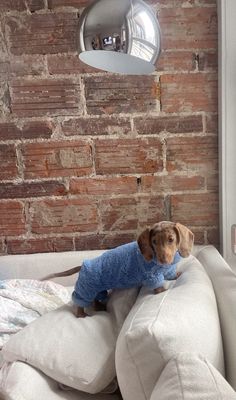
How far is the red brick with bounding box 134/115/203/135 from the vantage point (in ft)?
5.29

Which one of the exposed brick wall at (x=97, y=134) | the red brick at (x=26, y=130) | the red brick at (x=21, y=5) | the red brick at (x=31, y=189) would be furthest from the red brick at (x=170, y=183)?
the red brick at (x=21, y=5)

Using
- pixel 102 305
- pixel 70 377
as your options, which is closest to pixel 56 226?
pixel 102 305

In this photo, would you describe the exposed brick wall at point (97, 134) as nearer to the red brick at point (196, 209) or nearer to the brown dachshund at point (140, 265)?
the red brick at point (196, 209)

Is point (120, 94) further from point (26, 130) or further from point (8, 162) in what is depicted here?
point (8, 162)

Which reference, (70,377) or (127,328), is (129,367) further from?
(70,377)

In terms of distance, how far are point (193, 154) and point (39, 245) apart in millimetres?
825

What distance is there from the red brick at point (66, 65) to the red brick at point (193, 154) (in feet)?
1.57

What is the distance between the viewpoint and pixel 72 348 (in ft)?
3.54

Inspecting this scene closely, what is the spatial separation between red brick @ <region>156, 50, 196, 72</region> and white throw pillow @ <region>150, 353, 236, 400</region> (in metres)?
1.17

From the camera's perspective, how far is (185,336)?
35.3 inches

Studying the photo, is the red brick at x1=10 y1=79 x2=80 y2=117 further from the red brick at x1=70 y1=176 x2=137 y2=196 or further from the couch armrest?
the couch armrest

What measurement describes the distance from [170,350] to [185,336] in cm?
6

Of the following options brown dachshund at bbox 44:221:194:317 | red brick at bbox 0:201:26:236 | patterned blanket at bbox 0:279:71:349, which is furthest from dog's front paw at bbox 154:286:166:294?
red brick at bbox 0:201:26:236

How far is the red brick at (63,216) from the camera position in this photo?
5.56ft
